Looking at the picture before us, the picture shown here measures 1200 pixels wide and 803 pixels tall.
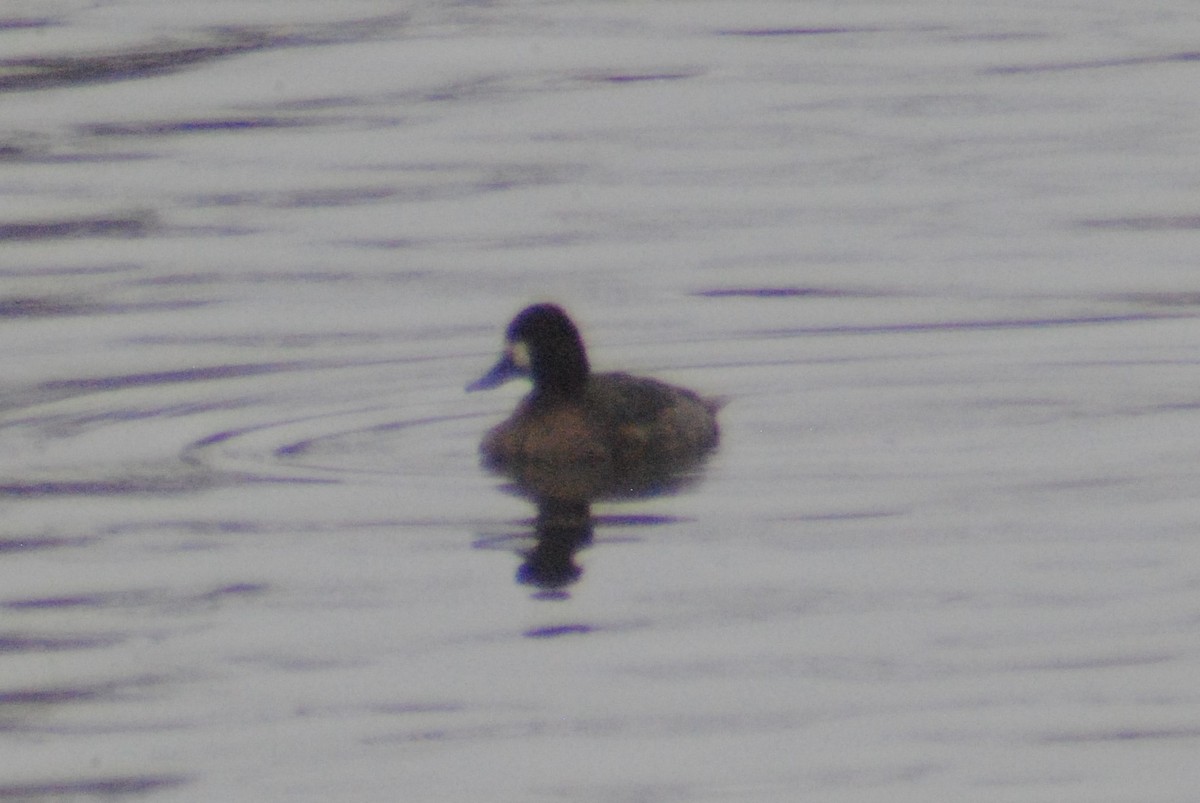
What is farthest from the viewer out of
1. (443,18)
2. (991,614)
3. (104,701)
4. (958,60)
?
(443,18)

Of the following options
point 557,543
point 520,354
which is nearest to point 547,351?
point 520,354

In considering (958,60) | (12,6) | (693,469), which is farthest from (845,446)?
(12,6)

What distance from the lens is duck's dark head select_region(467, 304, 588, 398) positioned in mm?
13602

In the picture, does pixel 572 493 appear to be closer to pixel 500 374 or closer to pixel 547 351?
pixel 547 351

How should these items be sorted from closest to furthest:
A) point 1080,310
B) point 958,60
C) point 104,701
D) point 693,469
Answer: point 104,701 < point 693,469 < point 1080,310 < point 958,60

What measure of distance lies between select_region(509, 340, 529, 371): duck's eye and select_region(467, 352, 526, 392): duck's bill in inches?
0.5

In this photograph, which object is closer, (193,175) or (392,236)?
(392,236)

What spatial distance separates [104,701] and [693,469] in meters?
4.00

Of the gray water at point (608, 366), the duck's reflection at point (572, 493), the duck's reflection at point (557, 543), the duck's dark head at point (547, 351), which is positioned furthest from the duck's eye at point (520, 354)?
the duck's reflection at point (557, 543)

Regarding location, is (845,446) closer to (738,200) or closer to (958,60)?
(738,200)

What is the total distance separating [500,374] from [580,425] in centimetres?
57

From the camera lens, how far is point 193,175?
19.0 metres

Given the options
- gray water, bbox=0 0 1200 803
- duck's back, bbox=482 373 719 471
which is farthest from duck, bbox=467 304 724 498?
gray water, bbox=0 0 1200 803

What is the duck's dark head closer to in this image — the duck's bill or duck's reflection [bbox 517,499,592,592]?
the duck's bill
